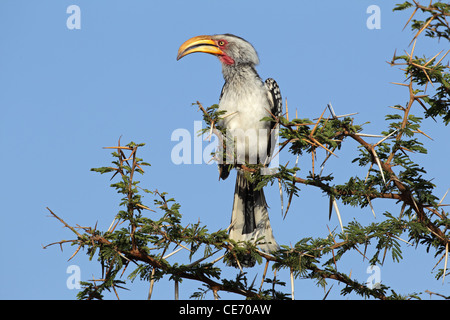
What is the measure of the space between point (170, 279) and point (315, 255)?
113 centimetres

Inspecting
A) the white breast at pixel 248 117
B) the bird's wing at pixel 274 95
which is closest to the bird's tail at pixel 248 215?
the white breast at pixel 248 117

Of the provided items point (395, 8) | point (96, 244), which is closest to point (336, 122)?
point (395, 8)

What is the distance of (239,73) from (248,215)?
2.01 m

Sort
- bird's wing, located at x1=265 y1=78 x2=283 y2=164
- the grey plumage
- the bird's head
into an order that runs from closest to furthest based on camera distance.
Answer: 1. the grey plumage
2. bird's wing, located at x1=265 y1=78 x2=283 y2=164
3. the bird's head

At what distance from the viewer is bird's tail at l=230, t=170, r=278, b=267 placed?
636 cm

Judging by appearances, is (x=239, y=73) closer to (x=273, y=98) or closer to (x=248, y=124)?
(x=273, y=98)

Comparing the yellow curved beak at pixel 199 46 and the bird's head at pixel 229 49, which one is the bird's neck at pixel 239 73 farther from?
the yellow curved beak at pixel 199 46

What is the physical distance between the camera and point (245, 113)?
6758mm

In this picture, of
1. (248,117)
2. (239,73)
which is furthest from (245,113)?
(239,73)

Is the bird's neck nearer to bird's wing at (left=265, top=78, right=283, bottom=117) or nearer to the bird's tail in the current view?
bird's wing at (left=265, top=78, right=283, bottom=117)

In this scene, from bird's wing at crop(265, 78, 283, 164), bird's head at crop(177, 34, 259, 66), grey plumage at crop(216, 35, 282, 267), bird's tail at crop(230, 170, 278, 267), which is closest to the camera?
bird's tail at crop(230, 170, 278, 267)

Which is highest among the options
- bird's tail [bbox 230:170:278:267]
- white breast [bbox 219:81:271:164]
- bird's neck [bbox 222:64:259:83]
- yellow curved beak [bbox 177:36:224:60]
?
yellow curved beak [bbox 177:36:224:60]

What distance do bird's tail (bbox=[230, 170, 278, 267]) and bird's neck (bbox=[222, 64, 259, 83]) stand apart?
140 centimetres

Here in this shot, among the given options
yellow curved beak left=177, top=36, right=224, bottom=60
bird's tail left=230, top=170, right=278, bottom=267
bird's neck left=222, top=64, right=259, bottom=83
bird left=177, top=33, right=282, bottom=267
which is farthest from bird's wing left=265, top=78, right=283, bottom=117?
bird's tail left=230, top=170, right=278, bottom=267
